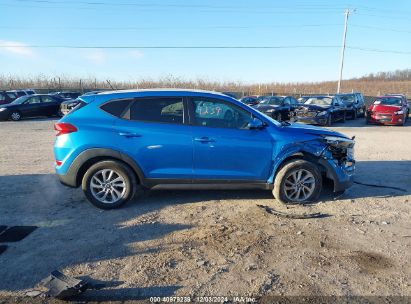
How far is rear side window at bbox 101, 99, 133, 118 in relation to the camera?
5586mm

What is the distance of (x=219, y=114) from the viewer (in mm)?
5664

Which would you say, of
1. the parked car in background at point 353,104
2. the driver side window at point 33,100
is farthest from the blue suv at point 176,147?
the driver side window at point 33,100

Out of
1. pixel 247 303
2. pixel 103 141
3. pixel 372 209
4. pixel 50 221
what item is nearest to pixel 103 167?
pixel 103 141

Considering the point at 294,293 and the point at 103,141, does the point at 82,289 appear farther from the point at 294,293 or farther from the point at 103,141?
the point at 103,141

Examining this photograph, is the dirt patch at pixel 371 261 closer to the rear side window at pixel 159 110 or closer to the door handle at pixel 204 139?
the door handle at pixel 204 139

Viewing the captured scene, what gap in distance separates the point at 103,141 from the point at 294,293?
11.4 feet

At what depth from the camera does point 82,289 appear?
3336mm

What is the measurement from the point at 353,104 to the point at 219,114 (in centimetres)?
2030

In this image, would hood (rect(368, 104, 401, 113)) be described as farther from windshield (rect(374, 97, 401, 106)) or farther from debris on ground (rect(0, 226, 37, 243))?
debris on ground (rect(0, 226, 37, 243))

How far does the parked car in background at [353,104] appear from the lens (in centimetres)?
2294

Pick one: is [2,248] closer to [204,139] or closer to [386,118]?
[204,139]

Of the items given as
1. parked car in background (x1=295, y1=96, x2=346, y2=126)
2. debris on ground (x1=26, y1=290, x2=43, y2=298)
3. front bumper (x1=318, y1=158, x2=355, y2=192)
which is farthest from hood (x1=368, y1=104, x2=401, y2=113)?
debris on ground (x1=26, y1=290, x2=43, y2=298)

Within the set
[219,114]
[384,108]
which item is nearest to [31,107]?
[219,114]

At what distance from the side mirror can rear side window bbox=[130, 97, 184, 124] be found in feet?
3.43
